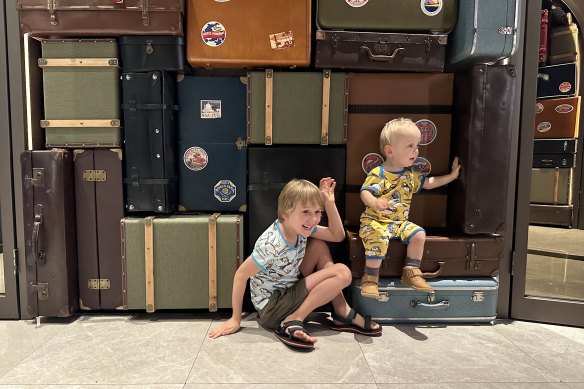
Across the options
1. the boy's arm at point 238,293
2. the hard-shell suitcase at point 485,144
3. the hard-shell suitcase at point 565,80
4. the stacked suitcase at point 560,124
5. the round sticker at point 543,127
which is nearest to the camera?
the boy's arm at point 238,293

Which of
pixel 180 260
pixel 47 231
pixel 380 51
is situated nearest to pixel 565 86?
pixel 380 51

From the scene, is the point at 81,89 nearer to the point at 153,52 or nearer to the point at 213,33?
the point at 153,52

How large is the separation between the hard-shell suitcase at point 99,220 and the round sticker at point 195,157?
43 cm

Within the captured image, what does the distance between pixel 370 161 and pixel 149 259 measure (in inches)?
63.8

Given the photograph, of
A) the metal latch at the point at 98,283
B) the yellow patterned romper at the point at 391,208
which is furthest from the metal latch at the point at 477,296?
the metal latch at the point at 98,283

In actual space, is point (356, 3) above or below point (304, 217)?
above

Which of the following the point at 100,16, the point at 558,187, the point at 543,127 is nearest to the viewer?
the point at 100,16

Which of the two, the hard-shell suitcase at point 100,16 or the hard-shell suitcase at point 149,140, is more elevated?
the hard-shell suitcase at point 100,16

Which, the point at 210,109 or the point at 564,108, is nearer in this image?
the point at 210,109

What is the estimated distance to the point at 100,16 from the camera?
253cm

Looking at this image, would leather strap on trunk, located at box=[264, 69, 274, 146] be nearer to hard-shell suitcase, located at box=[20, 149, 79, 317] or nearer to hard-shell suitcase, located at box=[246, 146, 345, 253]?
hard-shell suitcase, located at box=[246, 146, 345, 253]

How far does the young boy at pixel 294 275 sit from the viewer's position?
7.70 ft

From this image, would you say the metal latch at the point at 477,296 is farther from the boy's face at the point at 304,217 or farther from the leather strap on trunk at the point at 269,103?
the leather strap on trunk at the point at 269,103

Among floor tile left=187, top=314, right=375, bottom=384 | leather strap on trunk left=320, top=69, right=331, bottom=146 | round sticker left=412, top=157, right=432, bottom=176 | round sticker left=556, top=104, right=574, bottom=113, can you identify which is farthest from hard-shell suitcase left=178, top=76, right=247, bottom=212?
round sticker left=556, top=104, right=574, bottom=113
